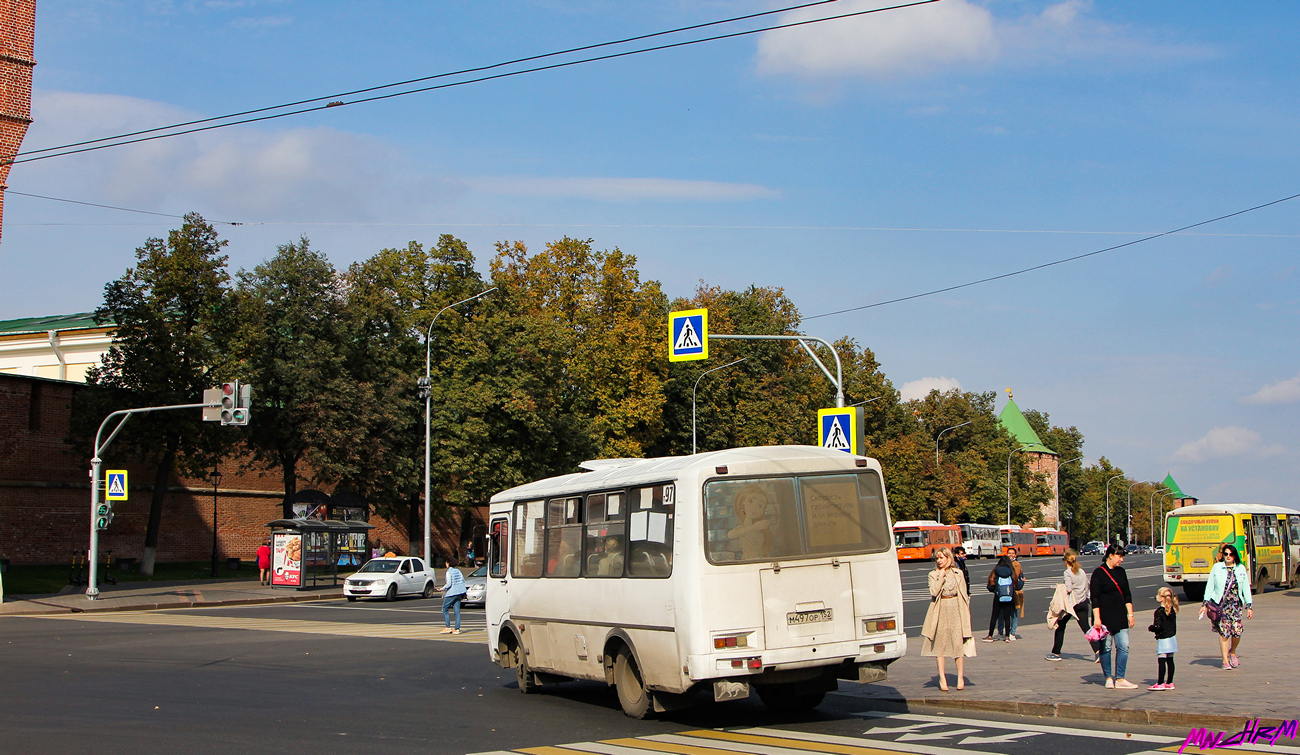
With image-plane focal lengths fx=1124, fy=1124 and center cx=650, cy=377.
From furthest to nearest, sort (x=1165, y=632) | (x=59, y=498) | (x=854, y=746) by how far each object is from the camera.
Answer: (x=59, y=498)
(x=1165, y=632)
(x=854, y=746)

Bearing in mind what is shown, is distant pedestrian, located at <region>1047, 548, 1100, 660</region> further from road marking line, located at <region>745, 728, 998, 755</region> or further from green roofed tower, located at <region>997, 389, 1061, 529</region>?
green roofed tower, located at <region>997, 389, 1061, 529</region>

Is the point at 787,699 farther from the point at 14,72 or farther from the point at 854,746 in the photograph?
the point at 14,72

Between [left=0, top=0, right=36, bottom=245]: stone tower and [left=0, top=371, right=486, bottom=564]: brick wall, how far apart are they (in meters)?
10.4

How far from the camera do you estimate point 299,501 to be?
148 feet

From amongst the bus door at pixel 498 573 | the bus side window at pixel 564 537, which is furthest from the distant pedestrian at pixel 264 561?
the bus side window at pixel 564 537

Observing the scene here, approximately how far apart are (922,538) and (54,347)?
51.8 meters

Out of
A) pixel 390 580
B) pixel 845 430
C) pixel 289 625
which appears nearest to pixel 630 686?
pixel 845 430

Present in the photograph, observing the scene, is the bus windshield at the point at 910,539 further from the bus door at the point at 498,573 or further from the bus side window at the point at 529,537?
the bus side window at the point at 529,537

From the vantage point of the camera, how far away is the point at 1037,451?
14050 cm

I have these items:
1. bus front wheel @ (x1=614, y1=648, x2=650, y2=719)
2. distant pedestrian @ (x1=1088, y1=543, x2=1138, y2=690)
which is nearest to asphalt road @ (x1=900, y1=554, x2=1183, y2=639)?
distant pedestrian @ (x1=1088, y1=543, x2=1138, y2=690)

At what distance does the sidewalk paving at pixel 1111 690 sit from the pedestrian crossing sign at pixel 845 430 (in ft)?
12.0

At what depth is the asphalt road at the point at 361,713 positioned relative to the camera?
9.93m

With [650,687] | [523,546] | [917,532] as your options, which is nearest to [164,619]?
[523,546]

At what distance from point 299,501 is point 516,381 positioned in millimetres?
10322
